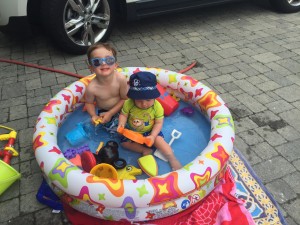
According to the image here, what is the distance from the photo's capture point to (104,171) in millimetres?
2500

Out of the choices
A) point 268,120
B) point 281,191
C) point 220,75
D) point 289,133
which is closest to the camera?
point 281,191

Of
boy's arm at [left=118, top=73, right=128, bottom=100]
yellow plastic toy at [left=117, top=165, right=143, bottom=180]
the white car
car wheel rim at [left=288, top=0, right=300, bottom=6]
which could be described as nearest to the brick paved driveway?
car wheel rim at [left=288, top=0, right=300, bottom=6]

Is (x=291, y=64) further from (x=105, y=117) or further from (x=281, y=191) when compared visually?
(x=105, y=117)

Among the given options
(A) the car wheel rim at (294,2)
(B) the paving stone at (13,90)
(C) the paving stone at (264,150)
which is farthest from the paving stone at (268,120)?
(A) the car wheel rim at (294,2)

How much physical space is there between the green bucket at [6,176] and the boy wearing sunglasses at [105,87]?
84cm

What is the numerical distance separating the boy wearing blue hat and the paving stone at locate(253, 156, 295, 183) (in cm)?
75

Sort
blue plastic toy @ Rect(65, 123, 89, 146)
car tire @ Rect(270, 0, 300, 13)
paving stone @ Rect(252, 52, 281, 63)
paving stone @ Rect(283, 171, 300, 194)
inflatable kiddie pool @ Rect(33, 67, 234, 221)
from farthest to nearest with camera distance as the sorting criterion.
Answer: car tire @ Rect(270, 0, 300, 13)
paving stone @ Rect(252, 52, 281, 63)
blue plastic toy @ Rect(65, 123, 89, 146)
paving stone @ Rect(283, 171, 300, 194)
inflatable kiddie pool @ Rect(33, 67, 234, 221)

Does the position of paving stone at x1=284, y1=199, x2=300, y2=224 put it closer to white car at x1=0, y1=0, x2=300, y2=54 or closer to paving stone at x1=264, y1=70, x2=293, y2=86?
paving stone at x1=264, y1=70, x2=293, y2=86

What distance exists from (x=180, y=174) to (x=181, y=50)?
3147mm

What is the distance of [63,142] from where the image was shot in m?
3.14

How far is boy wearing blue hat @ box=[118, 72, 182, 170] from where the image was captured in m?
2.62

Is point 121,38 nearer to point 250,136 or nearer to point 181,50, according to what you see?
Answer: point 181,50

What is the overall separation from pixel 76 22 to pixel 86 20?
0.16m

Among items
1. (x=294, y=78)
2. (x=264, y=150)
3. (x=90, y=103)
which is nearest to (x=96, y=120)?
(x=90, y=103)
